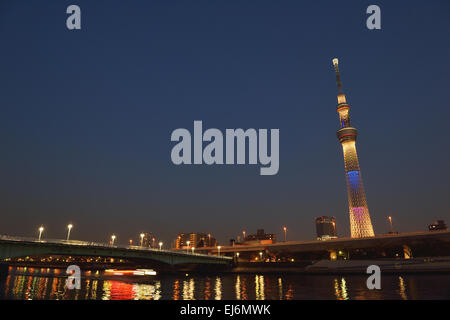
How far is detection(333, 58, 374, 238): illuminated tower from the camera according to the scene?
154125 millimetres

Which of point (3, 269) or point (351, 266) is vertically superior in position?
point (351, 266)

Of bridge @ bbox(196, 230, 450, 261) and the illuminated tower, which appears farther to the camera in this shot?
the illuminated tower

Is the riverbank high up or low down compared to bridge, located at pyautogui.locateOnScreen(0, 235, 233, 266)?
down

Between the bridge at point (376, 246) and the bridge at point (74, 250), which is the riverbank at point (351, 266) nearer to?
the bridge at point (376, 246)

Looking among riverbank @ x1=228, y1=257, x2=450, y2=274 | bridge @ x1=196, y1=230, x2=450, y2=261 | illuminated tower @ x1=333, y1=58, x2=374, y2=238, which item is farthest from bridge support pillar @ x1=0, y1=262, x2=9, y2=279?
illuminated tower @ x1=333, y1=58, x2=374, y2=238

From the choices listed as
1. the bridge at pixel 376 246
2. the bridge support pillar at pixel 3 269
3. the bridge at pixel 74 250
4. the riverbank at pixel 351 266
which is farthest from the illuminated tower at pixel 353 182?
the bridge support pillar at pixel 3 269

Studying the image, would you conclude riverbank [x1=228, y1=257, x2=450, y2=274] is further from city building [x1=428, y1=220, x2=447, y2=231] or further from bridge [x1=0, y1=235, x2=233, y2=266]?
city building [x1=428, y1=220, x2=447, y2=231]

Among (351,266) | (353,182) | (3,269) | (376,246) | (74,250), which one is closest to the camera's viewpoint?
(74,250)

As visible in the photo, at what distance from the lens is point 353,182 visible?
547ft

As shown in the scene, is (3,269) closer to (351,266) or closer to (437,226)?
(351,266)

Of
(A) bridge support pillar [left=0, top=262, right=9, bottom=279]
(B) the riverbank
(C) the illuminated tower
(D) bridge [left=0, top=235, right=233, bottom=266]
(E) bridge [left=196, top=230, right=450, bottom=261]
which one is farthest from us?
(C) the illuminated tower

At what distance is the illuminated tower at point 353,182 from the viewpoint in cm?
15412

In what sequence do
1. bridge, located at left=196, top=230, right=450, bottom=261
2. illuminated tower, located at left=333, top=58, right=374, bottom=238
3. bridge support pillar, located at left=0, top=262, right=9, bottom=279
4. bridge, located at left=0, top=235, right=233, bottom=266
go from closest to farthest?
bridge, located at left=0, top=235, right=233, bottom=266 < bridge support pillar, located at left=0, top=262, right=9, bottom=279 < bridge, located at left=196, top=230, right=450, bottom=261 < illuminated tower, located at left=333, top=58, right=374, bottom=238

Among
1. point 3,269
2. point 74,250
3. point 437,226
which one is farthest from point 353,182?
point 3,269
